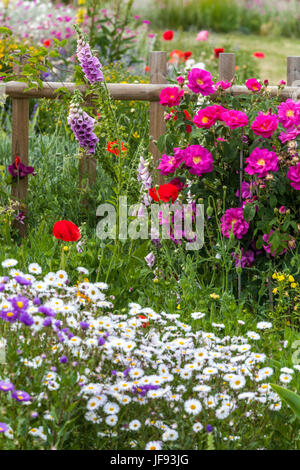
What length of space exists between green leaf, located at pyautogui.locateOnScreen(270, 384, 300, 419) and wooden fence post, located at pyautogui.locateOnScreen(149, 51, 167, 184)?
2456 millimetres

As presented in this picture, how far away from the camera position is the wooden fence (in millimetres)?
4441

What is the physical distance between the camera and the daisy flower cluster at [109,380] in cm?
208

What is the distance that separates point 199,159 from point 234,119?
12.2 inches

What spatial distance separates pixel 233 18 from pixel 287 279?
1510 cm

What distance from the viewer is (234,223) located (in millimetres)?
3619

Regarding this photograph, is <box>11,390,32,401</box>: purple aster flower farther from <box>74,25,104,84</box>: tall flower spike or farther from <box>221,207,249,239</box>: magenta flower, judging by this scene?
<box>74,25,104,84</box>: tall flower spike

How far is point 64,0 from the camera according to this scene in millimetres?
18484

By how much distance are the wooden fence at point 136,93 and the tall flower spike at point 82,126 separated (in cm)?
63

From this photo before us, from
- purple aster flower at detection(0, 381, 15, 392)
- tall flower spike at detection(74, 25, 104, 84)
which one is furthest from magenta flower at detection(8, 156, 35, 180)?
purple aster flower at detection(0, 381, 15, 392)

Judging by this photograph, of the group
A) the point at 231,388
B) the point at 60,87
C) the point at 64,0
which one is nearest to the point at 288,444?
the point at 231,388

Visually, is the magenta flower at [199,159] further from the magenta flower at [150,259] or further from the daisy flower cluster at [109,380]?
the daisy flower cluster at [109,380]

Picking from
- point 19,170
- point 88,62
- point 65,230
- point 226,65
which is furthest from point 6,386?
point 226,65

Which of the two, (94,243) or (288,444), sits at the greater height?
(94,243)

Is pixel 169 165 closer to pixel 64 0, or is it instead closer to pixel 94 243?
pixel 94 243
